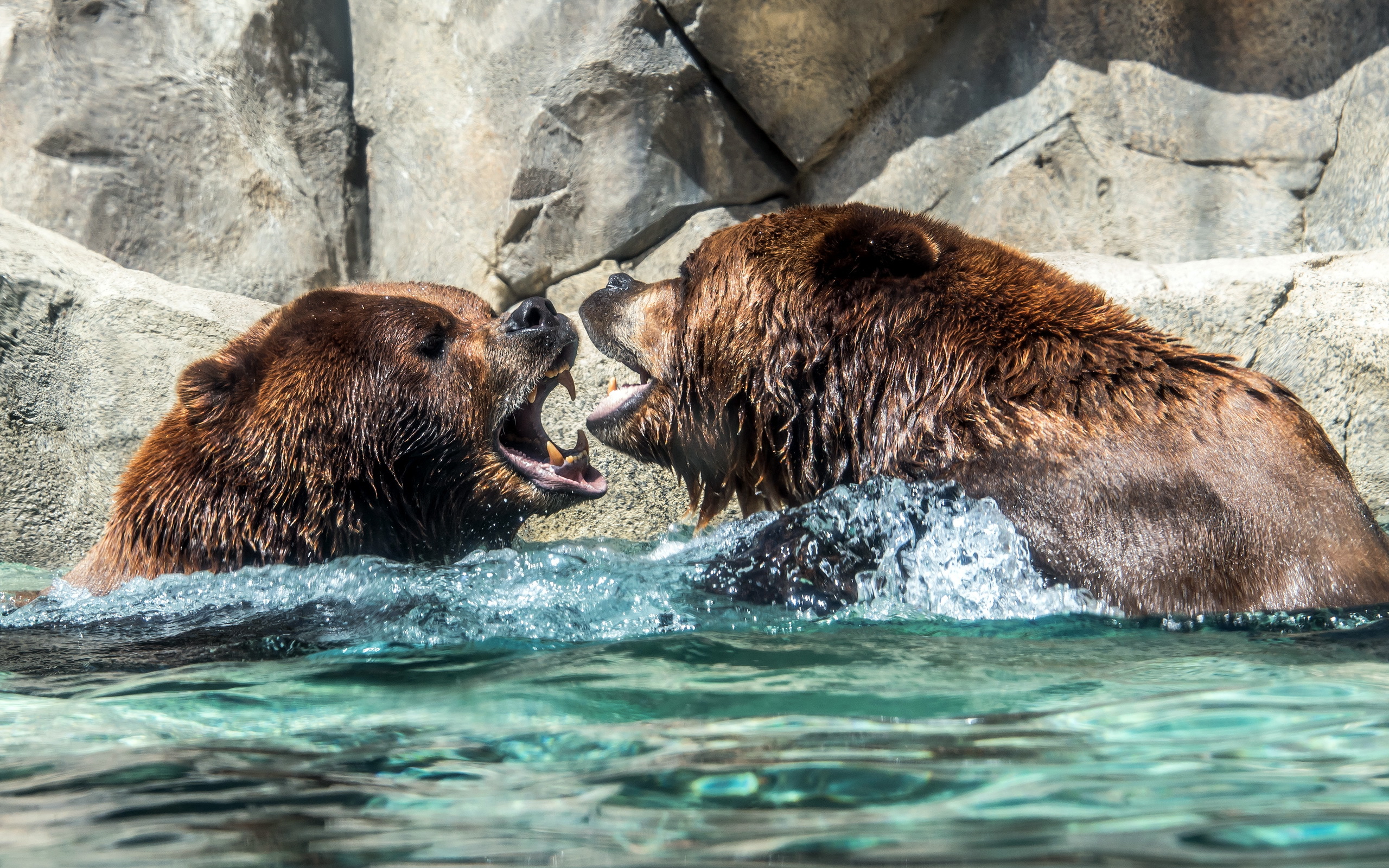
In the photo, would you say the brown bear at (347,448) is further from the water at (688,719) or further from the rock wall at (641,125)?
the rock wall at (641,125)

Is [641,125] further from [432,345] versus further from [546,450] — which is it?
[432,345]

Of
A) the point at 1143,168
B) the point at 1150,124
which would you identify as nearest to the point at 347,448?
the point at 1143,168

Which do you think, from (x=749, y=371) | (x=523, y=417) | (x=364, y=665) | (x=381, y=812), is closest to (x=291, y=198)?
(x=523, y=417)

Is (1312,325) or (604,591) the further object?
(1312,325)

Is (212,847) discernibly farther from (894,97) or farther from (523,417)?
(894,97)

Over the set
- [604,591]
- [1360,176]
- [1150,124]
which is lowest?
[604,591]

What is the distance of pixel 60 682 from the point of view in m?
2.88

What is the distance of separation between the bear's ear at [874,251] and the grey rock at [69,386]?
4027 millimetres

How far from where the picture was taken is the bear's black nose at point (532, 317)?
4.32m

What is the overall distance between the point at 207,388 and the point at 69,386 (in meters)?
2.80

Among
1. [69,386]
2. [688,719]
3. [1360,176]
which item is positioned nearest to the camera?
[688,719]

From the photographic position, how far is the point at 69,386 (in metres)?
6.19

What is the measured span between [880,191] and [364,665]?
24.7ft

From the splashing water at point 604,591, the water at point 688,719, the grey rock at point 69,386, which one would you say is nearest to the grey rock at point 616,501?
the grey rock at point 69,386
